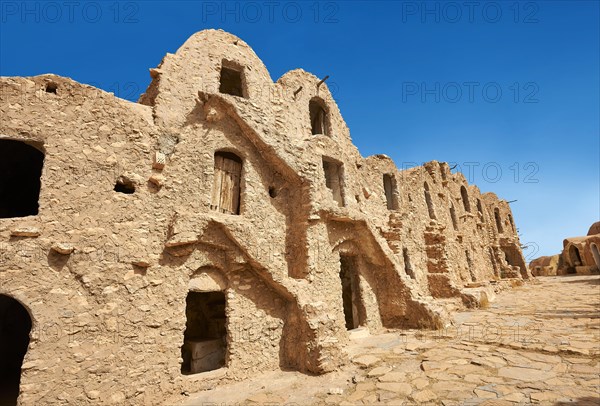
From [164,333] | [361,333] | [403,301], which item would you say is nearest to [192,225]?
[164,333]

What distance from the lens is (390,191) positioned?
17.8 m

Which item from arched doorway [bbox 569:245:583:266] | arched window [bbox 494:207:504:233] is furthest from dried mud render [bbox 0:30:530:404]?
arched doorway [bbox 569:245:583:266]

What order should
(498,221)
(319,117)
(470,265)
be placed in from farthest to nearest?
(498,221), (470,265), (319,117)

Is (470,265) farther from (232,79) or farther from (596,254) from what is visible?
(232,79)

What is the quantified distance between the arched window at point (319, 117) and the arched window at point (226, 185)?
20.0ft

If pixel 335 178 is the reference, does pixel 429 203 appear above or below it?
above

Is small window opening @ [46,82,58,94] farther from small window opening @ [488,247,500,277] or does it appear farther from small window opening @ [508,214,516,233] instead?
small window opening @ [508,214,516,233]

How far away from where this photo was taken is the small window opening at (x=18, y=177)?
9.57 m

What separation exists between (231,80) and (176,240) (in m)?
8.79

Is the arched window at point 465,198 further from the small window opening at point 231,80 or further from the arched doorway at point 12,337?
the arched doorway at point 12,337

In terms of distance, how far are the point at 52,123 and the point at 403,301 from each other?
1212cm

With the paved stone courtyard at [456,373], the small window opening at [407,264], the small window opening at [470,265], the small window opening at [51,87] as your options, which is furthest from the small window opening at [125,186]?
the small window opening at [470,265]

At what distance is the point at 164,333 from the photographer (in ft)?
21.8

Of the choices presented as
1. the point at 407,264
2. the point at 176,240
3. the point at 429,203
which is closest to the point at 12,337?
the point at 176,240
